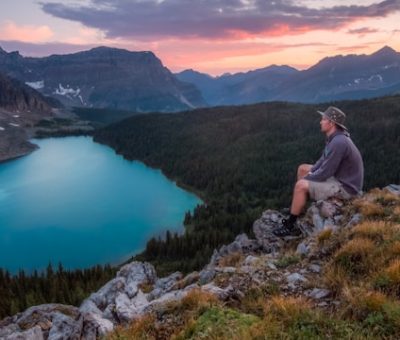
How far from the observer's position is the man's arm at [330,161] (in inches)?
656

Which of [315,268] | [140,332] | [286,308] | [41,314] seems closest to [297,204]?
[315,268]

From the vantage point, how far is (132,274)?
880 inches

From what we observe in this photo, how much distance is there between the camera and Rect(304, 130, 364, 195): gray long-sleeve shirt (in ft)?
55.0

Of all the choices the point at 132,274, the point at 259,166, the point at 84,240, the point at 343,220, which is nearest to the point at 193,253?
the point at 84,240

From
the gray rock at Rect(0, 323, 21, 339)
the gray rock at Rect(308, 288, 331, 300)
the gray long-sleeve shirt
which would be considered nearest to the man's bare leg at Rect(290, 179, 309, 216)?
the gray long-sleeve shirt

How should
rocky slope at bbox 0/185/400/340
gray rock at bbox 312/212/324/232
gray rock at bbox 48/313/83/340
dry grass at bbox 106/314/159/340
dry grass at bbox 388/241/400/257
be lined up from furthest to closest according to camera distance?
1. gray rock at bbox 312/212/324/232
2. gray rock at bbox 48/313/83/340
3. dry grass at bbox 388/241/400/257
4. dry grass at bbox 106/314/159/340
5. rocky slope at bbox 0/185/400/340

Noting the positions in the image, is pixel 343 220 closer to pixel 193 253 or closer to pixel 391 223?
pixel 391 223

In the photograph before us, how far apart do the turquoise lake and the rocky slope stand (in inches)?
3274

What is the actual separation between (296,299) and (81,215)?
122 meters

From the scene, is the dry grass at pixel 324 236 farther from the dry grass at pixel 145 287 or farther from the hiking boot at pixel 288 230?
the dry grass at pixel 145 287

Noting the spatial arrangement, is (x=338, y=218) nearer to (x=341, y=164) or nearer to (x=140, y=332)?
(x=341, y=164)

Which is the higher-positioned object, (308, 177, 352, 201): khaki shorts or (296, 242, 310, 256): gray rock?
(308, 177, 352, 201): khaki shorts

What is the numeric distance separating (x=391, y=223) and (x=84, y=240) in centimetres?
9980

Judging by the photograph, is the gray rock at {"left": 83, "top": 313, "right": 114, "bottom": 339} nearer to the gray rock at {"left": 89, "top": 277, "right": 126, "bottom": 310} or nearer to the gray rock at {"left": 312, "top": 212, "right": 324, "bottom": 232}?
the gray rock at {"left": 89, "top": 277, "right": 126, "bottom": 310}
